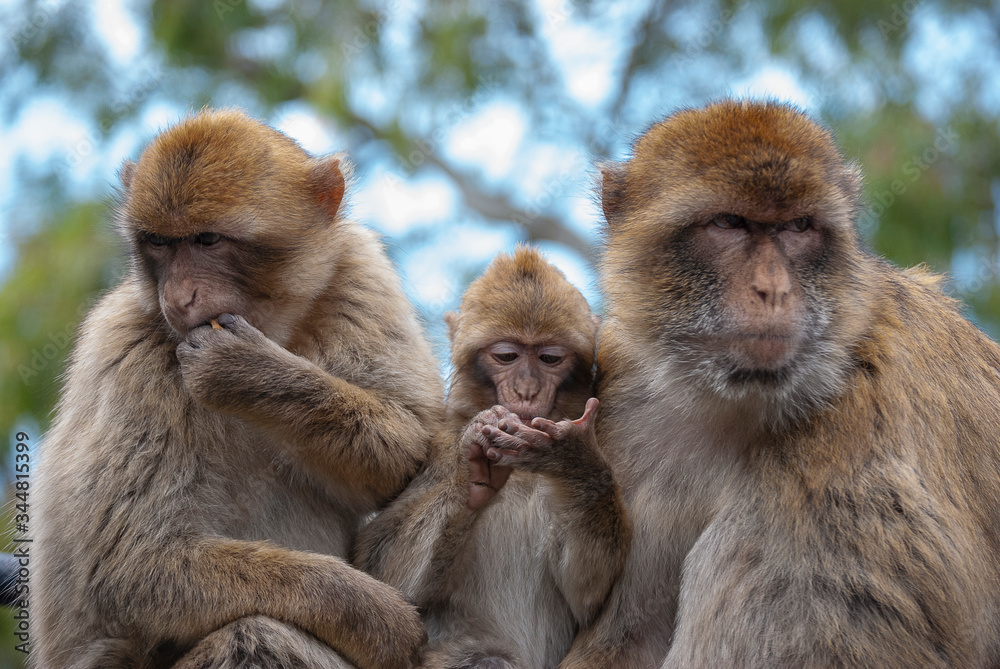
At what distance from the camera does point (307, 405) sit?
2.97 meters

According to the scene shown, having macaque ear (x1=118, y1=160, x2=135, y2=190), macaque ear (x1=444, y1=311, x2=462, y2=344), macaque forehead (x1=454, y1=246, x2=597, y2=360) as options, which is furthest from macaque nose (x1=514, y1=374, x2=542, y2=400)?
macaque ear (x1=118, y1=160, x2=135, y2=190)

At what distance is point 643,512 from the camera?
2.86 meters

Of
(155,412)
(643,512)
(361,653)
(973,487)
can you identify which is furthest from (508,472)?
(973,487)

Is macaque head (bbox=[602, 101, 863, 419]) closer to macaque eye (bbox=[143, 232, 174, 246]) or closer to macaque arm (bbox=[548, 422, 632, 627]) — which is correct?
macaque arm (bbox=[548, 422, 632, 627])

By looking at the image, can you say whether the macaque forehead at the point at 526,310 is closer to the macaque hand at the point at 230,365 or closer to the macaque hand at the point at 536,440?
the macaque hand at the point at 536,440

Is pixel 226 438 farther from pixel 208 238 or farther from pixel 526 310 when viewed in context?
pixel 526 310

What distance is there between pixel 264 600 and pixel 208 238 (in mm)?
1075

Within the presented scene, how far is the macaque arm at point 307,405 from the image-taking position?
9.32ft

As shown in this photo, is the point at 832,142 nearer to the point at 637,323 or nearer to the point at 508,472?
the point at 637,323

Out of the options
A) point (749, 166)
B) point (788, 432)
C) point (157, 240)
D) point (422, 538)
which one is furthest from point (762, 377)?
point (157, 240)

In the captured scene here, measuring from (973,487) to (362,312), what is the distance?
1916 mm

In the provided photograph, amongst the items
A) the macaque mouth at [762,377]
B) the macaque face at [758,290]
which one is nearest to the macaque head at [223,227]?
the macaque face at [758,290]

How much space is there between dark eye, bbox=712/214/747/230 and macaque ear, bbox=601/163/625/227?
444mm

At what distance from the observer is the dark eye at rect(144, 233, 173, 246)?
2.99 m
